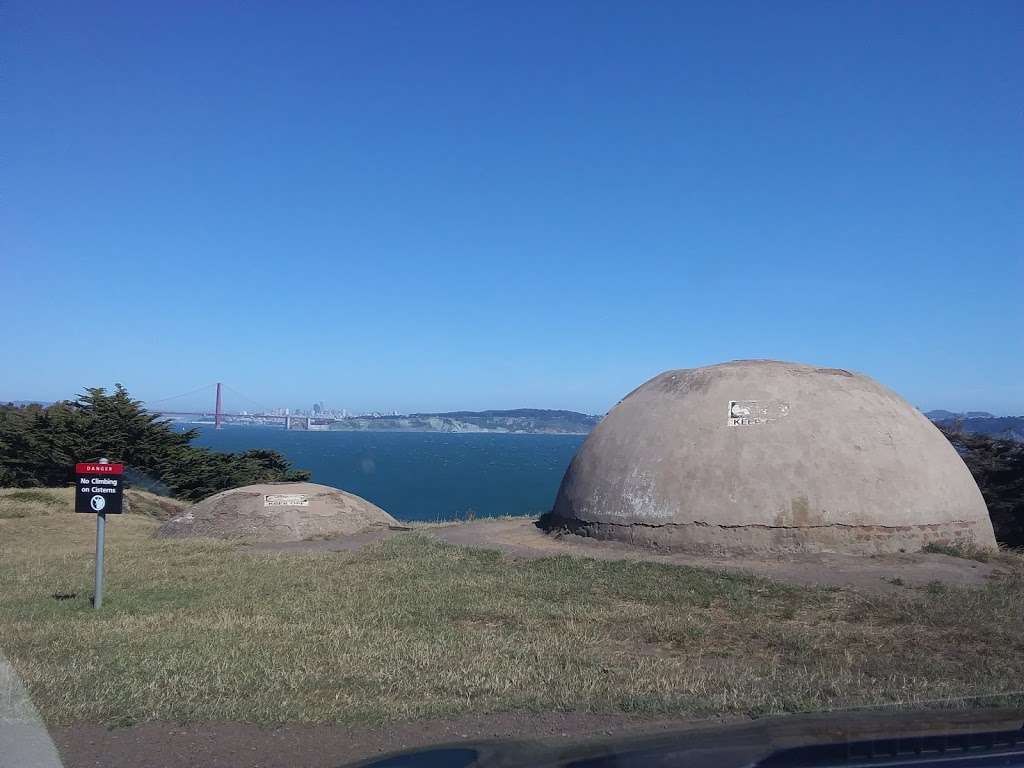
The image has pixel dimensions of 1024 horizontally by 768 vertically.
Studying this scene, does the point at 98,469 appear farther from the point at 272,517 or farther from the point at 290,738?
the point at 272,517

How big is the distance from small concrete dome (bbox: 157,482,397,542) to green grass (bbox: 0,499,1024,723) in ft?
15.5

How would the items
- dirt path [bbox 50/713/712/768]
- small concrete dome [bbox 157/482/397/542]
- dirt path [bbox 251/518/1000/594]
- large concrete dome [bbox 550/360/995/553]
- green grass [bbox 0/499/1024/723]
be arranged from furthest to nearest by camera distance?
small concrete dome [bbox 157/482/397/542] < large concrete dome [bbox 550/360/995/553] < dirt path [bbox 251/518/1000/594] < green grass [bbox 0/499/1024/723] < dirt path [bbox 50/713/712/768]

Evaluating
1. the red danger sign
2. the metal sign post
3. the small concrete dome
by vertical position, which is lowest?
the small concrete dome

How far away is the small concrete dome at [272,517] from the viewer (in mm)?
17234

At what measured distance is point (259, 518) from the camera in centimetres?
1750

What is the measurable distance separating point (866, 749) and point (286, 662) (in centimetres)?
463

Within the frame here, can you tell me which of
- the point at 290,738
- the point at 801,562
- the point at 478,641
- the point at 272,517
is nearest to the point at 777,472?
the point at 801,562

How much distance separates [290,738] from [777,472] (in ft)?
31.4

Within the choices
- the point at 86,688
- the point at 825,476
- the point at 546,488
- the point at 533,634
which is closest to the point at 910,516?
the point at 825,476

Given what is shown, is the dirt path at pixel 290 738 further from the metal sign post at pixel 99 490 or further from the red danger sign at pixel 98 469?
the red danger sign at pixel 98 469

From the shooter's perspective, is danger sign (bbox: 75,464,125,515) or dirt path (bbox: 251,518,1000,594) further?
dirt path (bbox: 251,518,1000,594)

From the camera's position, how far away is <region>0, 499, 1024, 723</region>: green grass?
580 cm

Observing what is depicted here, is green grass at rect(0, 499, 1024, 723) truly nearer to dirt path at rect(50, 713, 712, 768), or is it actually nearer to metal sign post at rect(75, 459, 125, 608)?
dirt path at rect(50, 713, 712, 768)

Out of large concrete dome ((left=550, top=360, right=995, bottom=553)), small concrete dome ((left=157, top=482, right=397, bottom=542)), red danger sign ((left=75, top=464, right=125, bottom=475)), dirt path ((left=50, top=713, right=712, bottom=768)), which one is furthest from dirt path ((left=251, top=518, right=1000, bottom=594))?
dirt path ((left=50, top=713, right=712, bottom=768))
